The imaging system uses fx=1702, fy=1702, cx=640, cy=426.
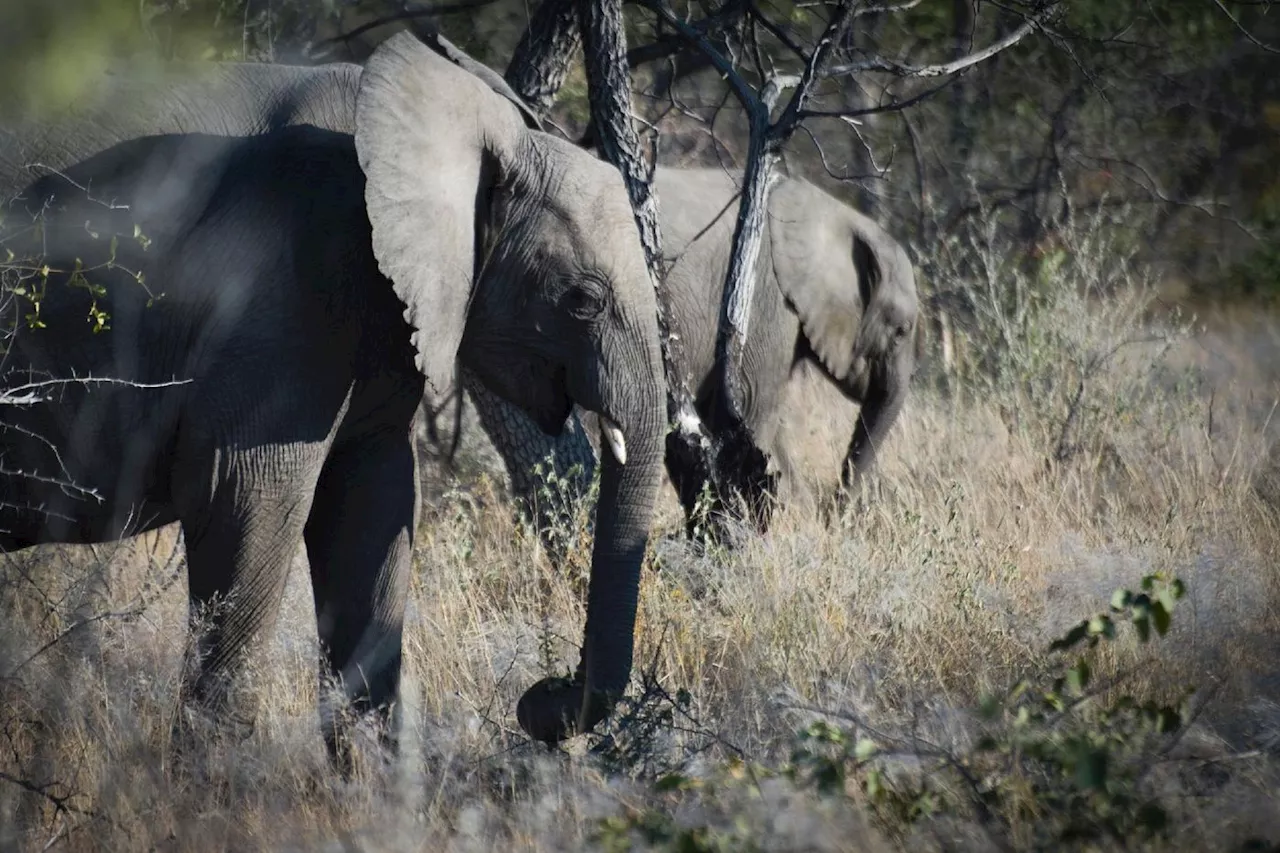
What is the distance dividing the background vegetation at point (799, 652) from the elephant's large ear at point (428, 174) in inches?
27.8

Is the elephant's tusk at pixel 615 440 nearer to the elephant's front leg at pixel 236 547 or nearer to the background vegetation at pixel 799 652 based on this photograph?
the background vegetation at pixel 799 652

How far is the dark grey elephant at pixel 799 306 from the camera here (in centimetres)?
909

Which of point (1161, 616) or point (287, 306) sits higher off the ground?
point (287, 306)

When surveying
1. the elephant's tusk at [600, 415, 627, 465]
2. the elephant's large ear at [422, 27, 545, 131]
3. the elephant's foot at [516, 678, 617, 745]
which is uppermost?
the elephant's large ear at [422, 27, 545, 131]

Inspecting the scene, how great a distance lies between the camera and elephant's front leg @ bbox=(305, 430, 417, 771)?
529cm

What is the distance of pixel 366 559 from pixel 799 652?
55.6 inches

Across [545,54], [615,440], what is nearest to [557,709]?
[615,440]

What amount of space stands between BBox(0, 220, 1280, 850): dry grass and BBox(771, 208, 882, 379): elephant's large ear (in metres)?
1.67

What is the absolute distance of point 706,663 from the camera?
5719 mm

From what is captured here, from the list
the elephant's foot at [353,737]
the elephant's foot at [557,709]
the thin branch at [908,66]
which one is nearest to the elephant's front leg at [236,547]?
the elephant's foot at [353,737]

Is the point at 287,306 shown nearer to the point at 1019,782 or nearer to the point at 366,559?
the point at 366,559

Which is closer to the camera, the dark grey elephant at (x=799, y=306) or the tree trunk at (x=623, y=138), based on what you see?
the tree trunk at (x=623, y=138)

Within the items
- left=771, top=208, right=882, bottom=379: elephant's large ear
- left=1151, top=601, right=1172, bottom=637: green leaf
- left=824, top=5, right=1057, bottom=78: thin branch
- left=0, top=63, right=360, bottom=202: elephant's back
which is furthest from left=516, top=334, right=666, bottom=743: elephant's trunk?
left=771, top=208, right=882, bottom=379: elephant's large ear

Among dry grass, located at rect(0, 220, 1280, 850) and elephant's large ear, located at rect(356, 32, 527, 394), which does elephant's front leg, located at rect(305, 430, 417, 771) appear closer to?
dry grass, located at rect(0, 220, 1280, 850)
